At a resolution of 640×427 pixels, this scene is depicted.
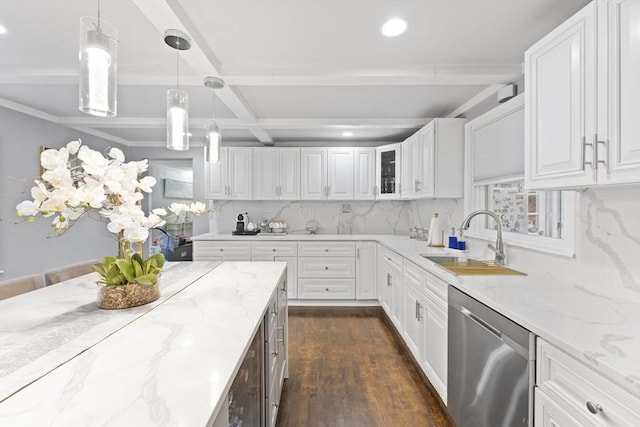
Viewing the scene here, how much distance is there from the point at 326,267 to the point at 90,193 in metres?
3.28

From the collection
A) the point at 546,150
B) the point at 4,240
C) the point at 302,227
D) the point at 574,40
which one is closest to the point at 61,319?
the point at 546,150

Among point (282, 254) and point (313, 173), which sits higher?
point (313, 173)

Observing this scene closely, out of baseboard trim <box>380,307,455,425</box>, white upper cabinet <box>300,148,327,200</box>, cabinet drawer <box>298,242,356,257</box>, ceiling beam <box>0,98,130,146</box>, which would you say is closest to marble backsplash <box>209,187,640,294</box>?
baseboard trim <box>380,307,455,425</box>

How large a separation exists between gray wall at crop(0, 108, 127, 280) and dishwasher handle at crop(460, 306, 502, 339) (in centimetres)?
379

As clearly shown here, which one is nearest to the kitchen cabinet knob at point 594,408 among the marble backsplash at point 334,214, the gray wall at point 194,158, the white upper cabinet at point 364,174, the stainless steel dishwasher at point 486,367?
the stainless steel dishwasher at point 486,367

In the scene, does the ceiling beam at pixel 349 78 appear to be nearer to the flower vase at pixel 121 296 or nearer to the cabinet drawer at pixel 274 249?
the flower vase at pixel 121 296

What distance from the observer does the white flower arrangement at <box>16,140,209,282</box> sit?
3.62ft

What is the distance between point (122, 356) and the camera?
904 millimetres

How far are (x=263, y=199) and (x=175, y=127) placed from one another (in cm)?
283

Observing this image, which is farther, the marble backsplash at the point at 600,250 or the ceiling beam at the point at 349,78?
the ceiling beam at the point at 349,78

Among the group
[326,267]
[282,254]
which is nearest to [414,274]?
[326,267]

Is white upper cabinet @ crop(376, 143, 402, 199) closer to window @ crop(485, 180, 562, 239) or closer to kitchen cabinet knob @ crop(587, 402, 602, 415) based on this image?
window @ crop(485, 180, 562, 239)

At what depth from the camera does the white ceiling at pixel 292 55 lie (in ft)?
5.68

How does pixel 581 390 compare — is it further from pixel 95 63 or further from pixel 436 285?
pixel 95 63
